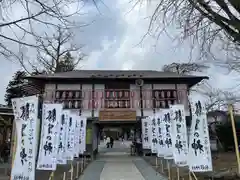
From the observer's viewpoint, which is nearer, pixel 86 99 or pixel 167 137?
pixel 167 137

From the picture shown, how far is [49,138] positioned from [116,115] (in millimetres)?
8676

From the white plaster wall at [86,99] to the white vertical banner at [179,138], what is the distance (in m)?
9.07

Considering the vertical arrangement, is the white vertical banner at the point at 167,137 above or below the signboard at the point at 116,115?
below

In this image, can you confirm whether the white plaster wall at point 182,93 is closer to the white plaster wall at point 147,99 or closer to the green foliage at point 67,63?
the white plaster wall at point 147,99

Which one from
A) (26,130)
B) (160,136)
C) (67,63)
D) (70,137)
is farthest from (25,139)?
(67,63)

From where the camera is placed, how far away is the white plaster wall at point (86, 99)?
16.2m

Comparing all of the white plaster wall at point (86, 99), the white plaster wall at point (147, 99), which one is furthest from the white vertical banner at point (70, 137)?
the white plaster wall at point (147, 99)

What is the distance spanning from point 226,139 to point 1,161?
17186mm

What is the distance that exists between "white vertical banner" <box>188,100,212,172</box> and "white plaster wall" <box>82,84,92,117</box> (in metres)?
9.89

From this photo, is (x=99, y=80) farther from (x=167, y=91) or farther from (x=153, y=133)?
(x=153, y=133)

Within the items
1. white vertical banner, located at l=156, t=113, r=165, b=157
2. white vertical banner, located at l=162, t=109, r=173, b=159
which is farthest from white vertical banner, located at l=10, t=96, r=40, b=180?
white vertical banner, located at l=156, t=113, r=165, b=157

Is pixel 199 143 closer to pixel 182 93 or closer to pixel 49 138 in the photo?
pixel 49 138

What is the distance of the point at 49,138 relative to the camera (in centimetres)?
714

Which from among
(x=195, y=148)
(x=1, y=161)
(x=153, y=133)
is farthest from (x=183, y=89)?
(x=1, y=161)
